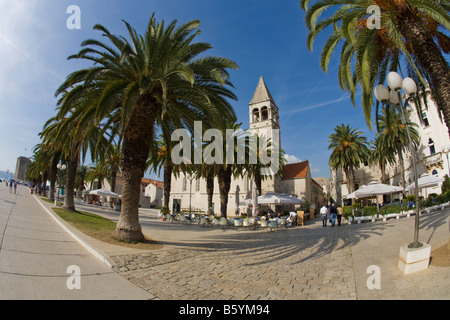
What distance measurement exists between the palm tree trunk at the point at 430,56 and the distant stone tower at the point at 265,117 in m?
35.1

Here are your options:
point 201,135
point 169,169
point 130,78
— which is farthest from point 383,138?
point 130,78

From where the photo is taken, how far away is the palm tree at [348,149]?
34406 millimetres

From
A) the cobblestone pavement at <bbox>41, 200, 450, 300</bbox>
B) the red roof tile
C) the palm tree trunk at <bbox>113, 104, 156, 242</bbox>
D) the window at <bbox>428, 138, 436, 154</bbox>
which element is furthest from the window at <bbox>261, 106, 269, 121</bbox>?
the cobblestone pavement at <bbox>41, 200, 450, 300</bbox>

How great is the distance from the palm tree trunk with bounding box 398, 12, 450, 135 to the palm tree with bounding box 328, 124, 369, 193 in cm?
3119

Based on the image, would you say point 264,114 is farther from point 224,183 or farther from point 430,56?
point 430,56

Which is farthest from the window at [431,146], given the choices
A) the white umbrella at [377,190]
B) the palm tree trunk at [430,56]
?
the palm tree trunk at [430,56]

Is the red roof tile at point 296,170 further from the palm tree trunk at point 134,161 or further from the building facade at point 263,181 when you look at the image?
the palm tree trunk at point 134,161

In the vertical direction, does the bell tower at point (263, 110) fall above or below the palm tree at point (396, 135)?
above

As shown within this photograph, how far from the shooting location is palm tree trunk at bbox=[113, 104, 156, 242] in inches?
342

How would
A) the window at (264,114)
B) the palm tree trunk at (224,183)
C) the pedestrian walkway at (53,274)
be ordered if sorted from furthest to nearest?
the window at (264,114), the palm tree trunk at (224,183), the pedestrian walkway at (53,274)

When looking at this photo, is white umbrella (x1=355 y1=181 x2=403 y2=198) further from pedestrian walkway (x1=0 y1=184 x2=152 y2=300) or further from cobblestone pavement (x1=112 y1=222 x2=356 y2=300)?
pedestrian walkway (x1=0 y1=184 x2=152 y2=300)

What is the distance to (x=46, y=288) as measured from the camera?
3.81 meters
